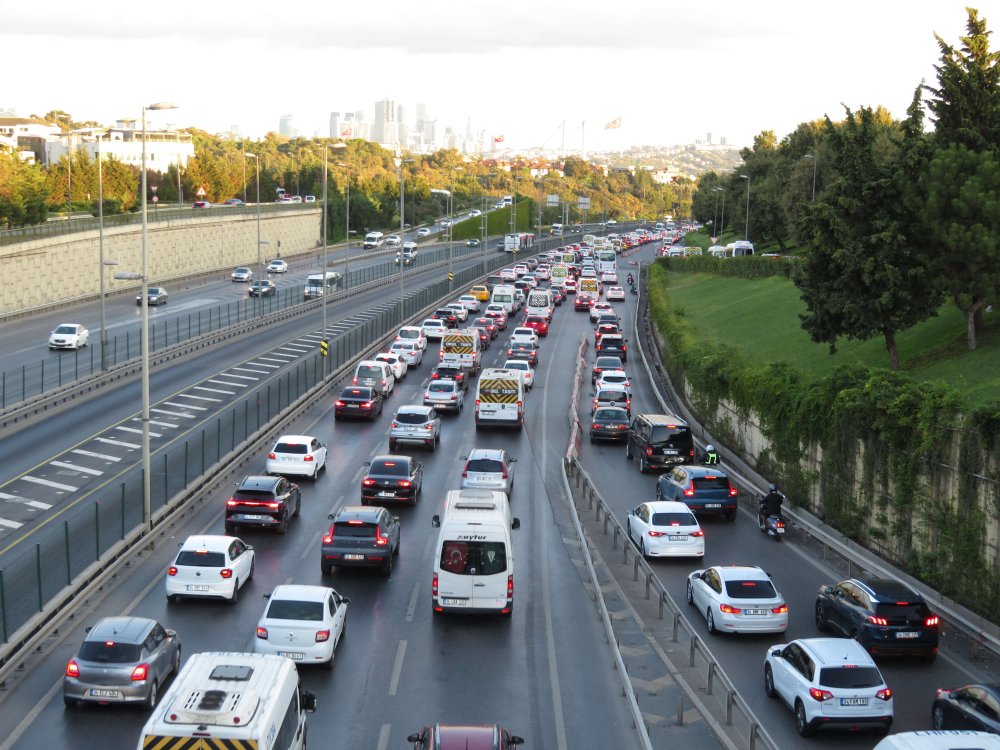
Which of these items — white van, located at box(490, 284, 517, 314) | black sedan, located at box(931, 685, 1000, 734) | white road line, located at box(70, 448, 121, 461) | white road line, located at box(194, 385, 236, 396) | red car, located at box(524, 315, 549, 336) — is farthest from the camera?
white van, located at box(490, 284, 517, 314)

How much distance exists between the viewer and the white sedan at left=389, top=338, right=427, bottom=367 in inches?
2320

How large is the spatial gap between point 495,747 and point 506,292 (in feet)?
237

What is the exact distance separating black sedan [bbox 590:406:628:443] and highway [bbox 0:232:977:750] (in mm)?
5340

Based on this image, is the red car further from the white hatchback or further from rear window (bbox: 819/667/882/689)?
rear window (bbox: 819/667/882/689)

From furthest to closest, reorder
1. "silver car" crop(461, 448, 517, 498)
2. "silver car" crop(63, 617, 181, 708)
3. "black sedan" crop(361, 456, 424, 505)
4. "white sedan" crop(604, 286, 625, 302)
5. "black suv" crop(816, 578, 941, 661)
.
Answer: "white sedan" crop(604, 286, 625, 302), "silver car" crop(461, 448, 517, 498), "black sedan" crop(361, 456, 424, 505), "black suv" crop(816, 578, 941, 661), "silver car" crop(63, 617, 181, 708)

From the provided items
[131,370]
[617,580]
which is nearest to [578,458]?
[617,580]

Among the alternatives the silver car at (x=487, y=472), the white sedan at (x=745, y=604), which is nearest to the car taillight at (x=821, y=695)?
the white sedan at (x=745, y=604)

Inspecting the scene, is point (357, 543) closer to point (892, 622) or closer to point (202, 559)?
point (202, 559)

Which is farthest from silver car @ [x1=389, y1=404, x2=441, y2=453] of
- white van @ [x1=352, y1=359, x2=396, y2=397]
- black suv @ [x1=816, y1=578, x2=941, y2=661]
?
black suv @ [x1=816, y1=578, x2=941, y2=661]

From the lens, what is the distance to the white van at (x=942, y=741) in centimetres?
1444

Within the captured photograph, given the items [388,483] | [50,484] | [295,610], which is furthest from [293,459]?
[295,610]

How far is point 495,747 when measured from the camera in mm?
14000

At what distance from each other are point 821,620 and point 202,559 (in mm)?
12654

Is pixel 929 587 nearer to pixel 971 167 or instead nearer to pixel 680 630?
pixel 680 630
